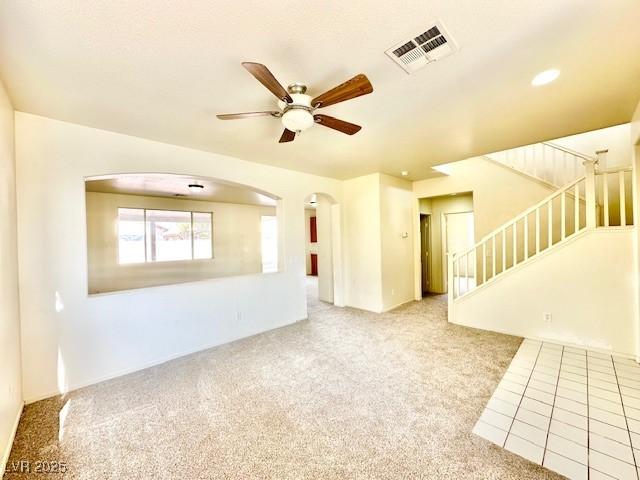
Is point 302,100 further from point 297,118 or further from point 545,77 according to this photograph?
point 545,77

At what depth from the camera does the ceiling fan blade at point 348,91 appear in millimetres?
1610

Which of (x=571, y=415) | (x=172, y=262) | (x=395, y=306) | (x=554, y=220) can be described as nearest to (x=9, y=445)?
(x=571, y=415)

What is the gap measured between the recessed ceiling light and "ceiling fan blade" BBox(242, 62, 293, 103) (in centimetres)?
190

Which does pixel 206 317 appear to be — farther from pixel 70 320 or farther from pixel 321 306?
pixel 321 306

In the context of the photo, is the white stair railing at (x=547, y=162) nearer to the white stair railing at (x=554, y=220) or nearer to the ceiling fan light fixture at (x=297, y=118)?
the white stair railing at (x=554, y=220)

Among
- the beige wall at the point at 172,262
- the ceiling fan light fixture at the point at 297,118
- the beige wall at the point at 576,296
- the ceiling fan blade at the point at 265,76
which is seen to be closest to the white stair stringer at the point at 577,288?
the beige wall at the point at 576,296

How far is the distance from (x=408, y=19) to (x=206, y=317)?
12.1 feet

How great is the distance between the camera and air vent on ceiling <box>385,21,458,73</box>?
154 cm

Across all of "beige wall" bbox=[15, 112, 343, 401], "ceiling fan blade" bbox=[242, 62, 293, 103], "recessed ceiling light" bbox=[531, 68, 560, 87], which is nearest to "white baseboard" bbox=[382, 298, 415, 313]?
"beige wall" bbox=[15, 112, 343, 401]

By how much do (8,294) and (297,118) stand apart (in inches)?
100

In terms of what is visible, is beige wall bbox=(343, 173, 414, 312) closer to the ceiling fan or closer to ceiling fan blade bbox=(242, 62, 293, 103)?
the ceiling fan

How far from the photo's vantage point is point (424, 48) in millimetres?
1667

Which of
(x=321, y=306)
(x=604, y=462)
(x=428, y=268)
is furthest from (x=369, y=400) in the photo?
(x=428, y=268)

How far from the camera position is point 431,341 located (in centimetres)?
361
